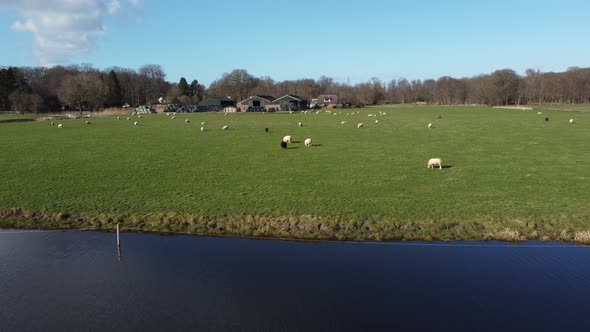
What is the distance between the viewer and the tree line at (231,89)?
4638 inches

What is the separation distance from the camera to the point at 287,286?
11.3 m

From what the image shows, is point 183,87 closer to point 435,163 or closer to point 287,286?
point 435,163

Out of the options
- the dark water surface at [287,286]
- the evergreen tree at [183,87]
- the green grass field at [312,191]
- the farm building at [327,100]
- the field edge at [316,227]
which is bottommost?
the dark water surface at [287,286]

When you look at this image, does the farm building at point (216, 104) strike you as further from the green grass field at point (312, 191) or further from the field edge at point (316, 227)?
the field edge at point (316, 227)

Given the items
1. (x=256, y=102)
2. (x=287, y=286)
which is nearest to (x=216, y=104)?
(x=256, y=102)

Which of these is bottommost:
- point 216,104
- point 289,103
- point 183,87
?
point 289,103

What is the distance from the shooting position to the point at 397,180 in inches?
866

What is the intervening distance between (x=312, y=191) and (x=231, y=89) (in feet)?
499

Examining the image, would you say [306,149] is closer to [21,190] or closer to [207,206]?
[207,206]

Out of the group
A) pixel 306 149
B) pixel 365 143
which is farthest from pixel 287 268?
pixel 365 143

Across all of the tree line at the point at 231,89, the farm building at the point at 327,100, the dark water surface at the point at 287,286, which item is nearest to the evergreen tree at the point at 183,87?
the tree line at the point at 231,89

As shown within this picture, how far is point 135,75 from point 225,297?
6826 inches

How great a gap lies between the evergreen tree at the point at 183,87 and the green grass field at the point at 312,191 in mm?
134755

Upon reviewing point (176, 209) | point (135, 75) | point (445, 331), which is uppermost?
point (135, 75)
